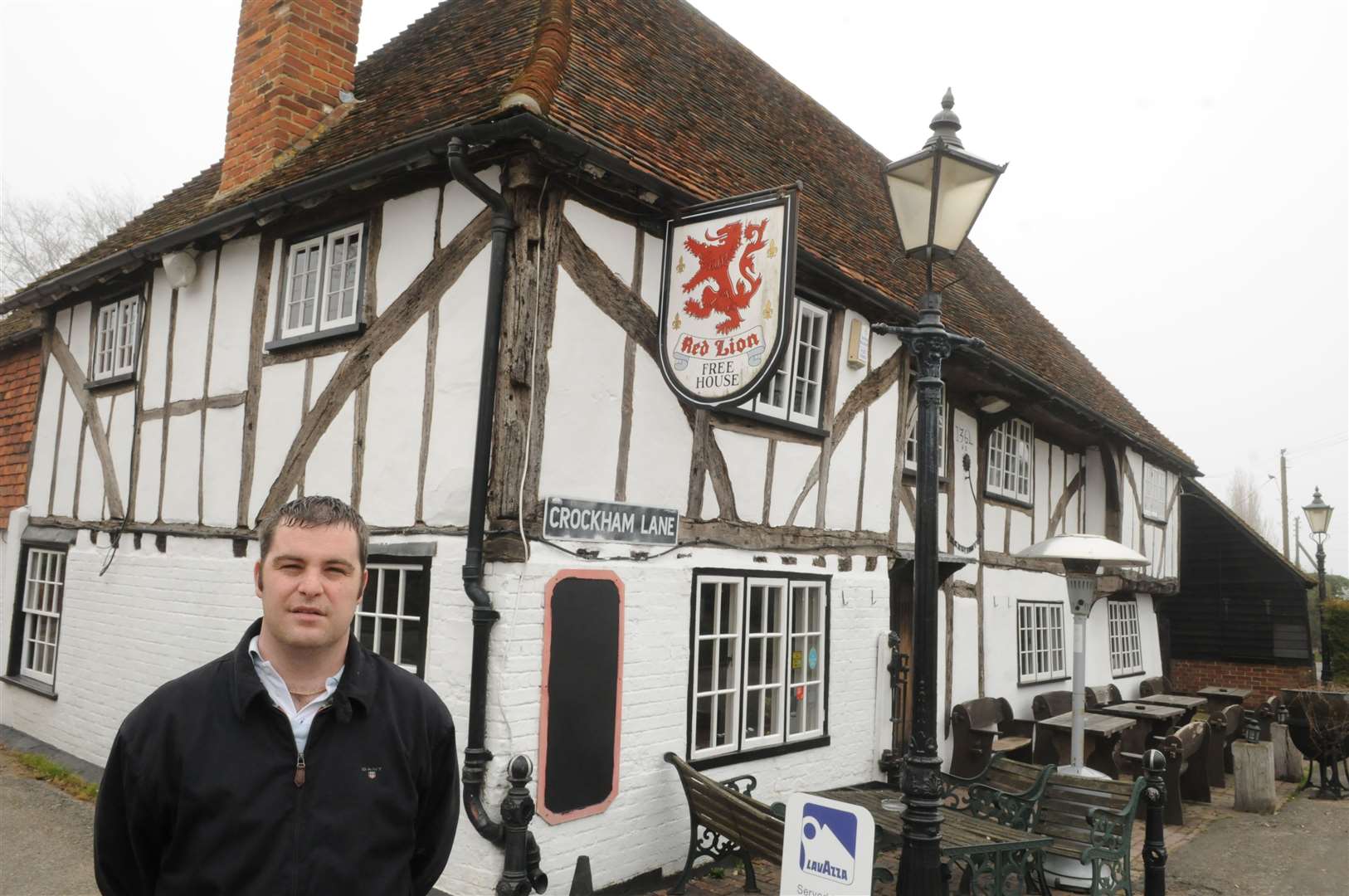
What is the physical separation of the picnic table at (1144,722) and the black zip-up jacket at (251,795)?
33.7 ft

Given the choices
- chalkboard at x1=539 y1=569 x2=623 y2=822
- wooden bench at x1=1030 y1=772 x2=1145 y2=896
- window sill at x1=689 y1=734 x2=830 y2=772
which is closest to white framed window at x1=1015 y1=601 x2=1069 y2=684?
window sill at x1=689 y1=734 x2=830 y2=772

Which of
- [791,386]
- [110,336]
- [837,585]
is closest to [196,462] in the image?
[110,336]

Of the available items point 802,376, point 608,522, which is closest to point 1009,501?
point 802,376

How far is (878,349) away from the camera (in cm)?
934

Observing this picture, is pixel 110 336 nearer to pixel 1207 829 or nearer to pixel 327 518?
pixel 327 518

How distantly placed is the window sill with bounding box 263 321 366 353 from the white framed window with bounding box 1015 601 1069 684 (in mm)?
8923

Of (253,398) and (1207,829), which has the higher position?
(253,398)

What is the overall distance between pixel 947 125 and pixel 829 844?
3.47m

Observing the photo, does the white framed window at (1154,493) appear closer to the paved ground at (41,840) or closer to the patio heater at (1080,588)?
the patio heater at (1080,588)

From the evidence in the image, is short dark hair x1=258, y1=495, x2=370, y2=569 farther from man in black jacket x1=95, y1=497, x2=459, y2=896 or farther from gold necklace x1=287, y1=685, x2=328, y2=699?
gold necklace x1=287, y1=685, x2=328, y2=699

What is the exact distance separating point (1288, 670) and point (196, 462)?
1742 cm

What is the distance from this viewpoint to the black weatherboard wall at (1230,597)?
1683cm

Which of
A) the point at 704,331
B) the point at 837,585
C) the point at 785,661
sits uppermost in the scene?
the point at 704,331

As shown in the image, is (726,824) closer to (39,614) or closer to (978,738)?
(978,738)
